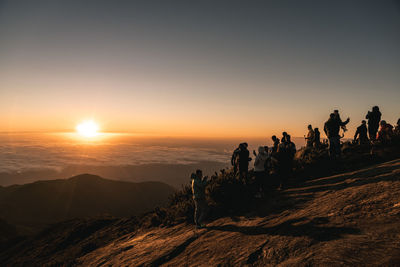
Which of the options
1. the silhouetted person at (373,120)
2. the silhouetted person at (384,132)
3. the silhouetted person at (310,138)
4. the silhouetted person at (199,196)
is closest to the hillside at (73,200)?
the silhouetted person at (310,138)

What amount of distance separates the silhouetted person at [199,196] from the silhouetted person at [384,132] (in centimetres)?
1066

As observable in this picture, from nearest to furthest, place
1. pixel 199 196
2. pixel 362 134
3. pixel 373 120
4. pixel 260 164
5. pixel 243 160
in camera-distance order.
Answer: pixel 199 196 < pixel 260 164 < pixel 243 160 < pixel 373 120 < pixel 362 134

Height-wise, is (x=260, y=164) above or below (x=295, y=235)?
above

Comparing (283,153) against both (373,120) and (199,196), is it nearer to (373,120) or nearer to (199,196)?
(199,196)

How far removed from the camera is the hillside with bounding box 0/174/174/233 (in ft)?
215

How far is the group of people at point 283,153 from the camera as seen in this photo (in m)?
6.40

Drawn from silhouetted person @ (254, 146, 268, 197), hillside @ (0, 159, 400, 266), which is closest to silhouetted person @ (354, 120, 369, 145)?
hillside @ (0, 159, 400, 266)

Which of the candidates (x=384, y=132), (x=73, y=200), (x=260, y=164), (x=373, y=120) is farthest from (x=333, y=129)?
(x=73, y=200)

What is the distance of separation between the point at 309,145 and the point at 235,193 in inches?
314

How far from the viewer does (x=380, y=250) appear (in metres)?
3.11

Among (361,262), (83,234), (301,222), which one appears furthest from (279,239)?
(83,234)

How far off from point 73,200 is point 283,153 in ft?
294

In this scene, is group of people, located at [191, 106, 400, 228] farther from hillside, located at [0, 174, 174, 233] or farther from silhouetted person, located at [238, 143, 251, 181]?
hillside, located at [0, 174, 174, 233]

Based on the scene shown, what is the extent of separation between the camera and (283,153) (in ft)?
26.8
